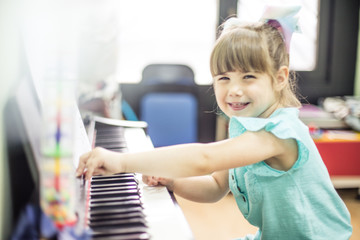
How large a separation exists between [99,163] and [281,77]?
0.62 m

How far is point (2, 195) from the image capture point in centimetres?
73

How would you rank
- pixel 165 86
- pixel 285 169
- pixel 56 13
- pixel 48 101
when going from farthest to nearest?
pixel 165 86
pixel 285 169
pixel 56 13
pixel 48 101

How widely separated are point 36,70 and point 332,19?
3.47 metres

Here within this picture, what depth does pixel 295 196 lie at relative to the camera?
112 cm

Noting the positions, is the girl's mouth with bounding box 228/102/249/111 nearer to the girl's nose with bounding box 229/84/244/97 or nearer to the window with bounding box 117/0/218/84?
the girl's nose with bounding box 229/84/244/97

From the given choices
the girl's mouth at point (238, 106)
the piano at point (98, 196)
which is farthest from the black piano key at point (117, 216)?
the girl's mouth at point (238, 106)

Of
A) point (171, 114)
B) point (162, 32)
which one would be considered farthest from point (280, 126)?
point (162, 32)

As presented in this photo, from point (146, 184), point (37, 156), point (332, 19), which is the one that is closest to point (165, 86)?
point (332, 19)

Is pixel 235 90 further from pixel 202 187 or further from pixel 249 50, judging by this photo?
pixel 202 187

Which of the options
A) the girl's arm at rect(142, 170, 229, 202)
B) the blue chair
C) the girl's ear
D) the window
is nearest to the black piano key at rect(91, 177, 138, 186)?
the girl's arm at rect(142, 170, 229, 202)

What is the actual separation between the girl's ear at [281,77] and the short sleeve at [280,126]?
10cm

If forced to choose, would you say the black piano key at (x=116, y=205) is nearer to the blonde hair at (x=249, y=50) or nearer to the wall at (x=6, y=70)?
the wall at (x=6, y=70)

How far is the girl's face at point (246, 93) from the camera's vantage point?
45.7 inches

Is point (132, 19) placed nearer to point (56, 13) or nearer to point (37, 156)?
point (56, 13)
